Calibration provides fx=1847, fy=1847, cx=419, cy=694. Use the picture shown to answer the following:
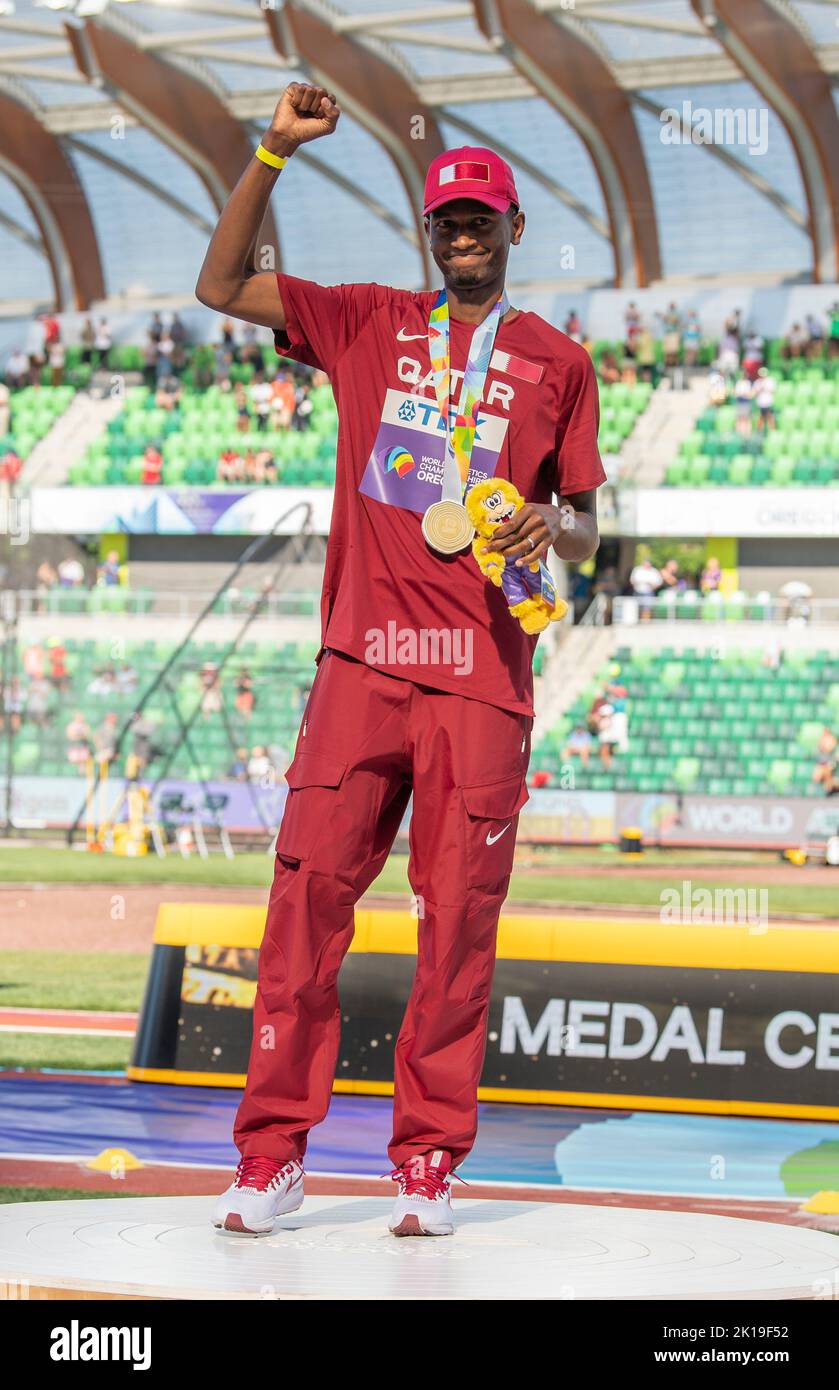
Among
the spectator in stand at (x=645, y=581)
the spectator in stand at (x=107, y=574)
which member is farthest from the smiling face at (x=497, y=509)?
the spectator in stand at (x=107, y=574)

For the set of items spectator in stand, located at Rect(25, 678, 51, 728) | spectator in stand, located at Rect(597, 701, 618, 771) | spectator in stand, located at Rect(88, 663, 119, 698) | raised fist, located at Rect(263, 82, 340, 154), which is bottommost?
spectator in stand, located at Rect(597, 701, 618, 771)

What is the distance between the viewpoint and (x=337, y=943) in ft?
11.4

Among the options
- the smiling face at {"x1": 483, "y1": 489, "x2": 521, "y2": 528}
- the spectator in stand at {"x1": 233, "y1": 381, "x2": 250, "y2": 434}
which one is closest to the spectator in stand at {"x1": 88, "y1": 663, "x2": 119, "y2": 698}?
the spectator in stand at {"x1": 233, "y1": 381, "x2": 250, "y2": 434}

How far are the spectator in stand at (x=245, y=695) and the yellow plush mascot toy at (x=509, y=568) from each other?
15888mm

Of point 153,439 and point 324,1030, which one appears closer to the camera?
point 324,1030

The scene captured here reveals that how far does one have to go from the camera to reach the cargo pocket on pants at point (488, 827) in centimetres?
346

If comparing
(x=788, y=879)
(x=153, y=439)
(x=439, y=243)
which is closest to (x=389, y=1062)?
(x=439, y=243)

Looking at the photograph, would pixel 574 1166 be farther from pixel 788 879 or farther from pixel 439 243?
pixel 788 879

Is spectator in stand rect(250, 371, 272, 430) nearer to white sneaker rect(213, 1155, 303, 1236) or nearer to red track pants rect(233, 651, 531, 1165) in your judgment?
red track pants rect(233, 651, 531, 1165)

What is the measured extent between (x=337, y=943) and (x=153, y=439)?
2639cm

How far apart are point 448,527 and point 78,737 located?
55.1ft

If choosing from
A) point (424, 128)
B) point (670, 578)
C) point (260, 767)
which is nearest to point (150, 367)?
point (424, 128)

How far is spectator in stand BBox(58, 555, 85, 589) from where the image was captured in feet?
84.6

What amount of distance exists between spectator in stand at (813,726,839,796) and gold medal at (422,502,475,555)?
17537mm
